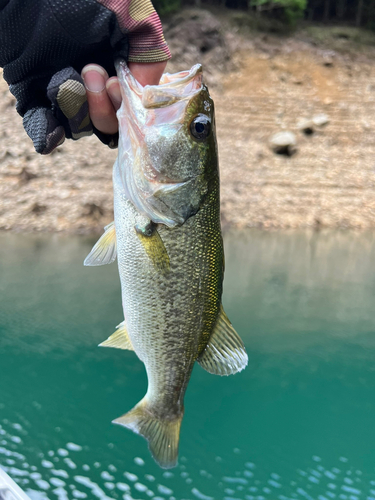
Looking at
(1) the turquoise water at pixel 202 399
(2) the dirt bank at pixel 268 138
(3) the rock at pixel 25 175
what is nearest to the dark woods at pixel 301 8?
(2) the dirt bank at pixel 268 138

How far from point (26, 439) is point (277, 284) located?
5.80 m

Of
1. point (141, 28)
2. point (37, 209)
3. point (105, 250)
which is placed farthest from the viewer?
point (37, 209)

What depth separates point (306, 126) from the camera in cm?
1481

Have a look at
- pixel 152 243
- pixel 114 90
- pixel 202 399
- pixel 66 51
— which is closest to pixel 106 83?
pixel 114 90

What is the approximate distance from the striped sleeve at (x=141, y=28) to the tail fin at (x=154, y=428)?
56.4 inches

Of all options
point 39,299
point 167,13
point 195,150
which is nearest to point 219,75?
point 167,13

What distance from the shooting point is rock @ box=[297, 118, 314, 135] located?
14797 millimetres

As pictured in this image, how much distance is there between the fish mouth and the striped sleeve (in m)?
0.07

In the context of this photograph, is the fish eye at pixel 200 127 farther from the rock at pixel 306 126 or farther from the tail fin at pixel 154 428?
the rock at pixel 306 126

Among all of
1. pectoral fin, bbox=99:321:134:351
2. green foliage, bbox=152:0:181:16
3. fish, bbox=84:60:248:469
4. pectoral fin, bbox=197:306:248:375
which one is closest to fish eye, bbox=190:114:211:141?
fish, bbox=84:60:248:469

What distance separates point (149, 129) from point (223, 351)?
3.12ft

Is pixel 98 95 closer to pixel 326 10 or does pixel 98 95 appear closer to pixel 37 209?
pixel 37 209

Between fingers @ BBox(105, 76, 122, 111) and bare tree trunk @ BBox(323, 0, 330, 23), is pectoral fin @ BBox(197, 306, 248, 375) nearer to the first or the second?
fingers @ BBox(105, 76, 122, 111)

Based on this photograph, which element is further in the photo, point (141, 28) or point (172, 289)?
point (172, 289)
